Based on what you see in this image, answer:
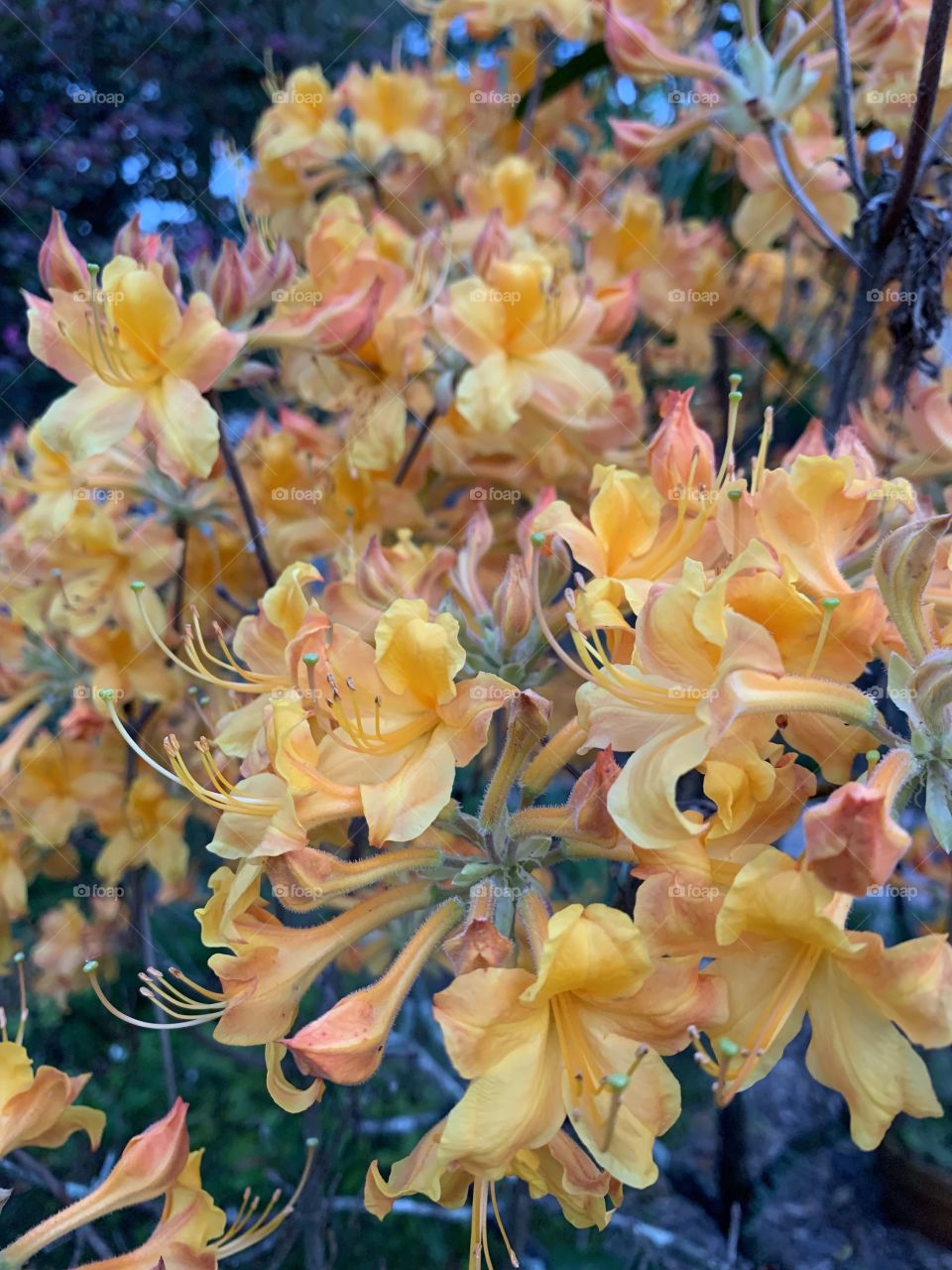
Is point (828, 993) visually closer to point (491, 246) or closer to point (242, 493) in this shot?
point (242, 493)

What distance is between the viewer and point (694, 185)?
2082 mm

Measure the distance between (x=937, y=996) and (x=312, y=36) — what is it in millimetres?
4964

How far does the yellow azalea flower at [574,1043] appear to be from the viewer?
648 millimetres

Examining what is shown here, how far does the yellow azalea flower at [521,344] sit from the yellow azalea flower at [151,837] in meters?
0.71

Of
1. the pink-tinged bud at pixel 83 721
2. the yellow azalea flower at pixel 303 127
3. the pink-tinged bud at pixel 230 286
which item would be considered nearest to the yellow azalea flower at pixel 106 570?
the pink-tinged bud at pixel 83 721

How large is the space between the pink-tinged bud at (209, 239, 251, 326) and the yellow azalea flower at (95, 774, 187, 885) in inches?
26.9

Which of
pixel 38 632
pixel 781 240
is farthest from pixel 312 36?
pixel 38 632

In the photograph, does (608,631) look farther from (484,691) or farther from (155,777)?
(155,777)

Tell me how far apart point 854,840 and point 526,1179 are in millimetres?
385

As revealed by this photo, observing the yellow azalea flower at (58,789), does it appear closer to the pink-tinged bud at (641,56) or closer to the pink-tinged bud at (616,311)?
the pink-tinged bud at (616,311)

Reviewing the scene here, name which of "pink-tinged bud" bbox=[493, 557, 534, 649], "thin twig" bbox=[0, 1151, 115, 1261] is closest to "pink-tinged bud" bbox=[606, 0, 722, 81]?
"pink-tinged bud" bbox=[493, 557, 534, 649]

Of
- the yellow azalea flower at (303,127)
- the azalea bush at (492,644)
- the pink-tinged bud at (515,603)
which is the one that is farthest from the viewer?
the yellow azalea flower at (303,127)

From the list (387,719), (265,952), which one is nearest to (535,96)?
(387,719)

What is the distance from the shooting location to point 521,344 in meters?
1.35
